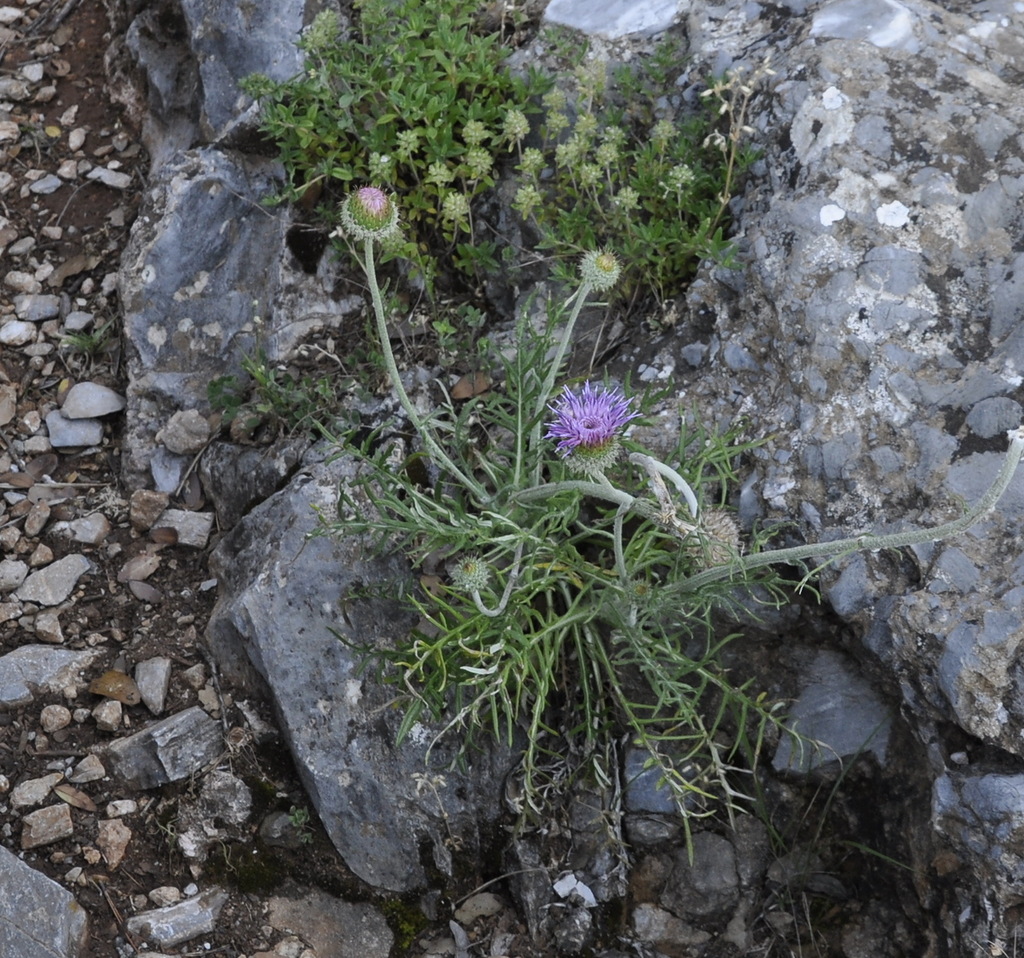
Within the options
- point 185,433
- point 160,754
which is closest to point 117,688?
point 160,754

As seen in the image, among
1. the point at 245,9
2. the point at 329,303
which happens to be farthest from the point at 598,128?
the point at 245,9

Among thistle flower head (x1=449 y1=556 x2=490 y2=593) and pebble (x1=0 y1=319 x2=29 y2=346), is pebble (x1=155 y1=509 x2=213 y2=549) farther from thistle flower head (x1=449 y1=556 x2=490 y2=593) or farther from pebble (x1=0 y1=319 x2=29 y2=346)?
thistle flower head (x1=449 y1=556 x2=490 y2=593)

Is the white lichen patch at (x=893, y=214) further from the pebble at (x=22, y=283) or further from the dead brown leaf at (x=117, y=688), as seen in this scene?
the pebble at (x=22, y=283)

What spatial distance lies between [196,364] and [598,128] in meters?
1.86

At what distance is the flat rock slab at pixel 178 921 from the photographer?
3174mm

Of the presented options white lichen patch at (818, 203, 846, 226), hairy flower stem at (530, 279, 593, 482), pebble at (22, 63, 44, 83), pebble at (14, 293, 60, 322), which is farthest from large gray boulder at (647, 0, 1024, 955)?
pebble at (22, 63, 44, 83)

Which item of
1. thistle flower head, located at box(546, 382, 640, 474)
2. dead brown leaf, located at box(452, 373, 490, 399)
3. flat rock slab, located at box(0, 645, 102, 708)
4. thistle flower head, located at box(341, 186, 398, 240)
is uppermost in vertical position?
thistle flower head, located at box(341, 186, 398, 240)

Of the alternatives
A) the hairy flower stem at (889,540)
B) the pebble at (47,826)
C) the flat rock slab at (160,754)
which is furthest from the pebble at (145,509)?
the hairy flower stem at (889,540)

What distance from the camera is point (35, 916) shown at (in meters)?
3.04

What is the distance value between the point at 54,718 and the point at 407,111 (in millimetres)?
2495

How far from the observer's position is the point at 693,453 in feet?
11.5

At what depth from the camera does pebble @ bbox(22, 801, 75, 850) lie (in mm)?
3289

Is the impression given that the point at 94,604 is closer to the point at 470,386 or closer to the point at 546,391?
the point at 470,386

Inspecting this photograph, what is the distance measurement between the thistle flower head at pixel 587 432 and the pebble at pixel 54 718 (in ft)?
6.56
